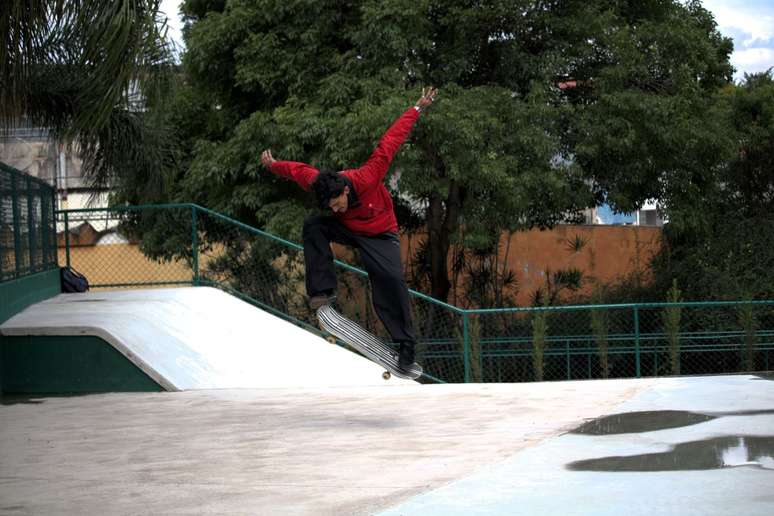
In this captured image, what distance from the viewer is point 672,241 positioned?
24.2m

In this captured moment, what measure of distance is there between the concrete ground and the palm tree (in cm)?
350

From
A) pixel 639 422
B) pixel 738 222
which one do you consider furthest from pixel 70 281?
pixel 738 222

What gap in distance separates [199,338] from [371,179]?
Result: 5.56 m

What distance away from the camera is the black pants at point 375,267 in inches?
306

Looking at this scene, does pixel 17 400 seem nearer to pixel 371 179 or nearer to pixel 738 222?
pixel 371 179

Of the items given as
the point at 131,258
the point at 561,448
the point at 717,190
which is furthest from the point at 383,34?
the point at 561,448

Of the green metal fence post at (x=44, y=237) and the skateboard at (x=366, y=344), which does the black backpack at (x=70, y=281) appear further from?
the skateboard at (x=366, y=344)

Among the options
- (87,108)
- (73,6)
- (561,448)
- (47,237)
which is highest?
(73,6)

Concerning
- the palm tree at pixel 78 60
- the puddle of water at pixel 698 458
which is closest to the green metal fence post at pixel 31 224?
the palm tree at pixel 78 60

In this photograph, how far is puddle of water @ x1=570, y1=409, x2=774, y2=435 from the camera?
6652mm

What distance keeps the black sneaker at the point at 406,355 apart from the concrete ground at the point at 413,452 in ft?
1.24

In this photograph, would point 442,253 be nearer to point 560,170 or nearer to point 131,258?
point 560,170

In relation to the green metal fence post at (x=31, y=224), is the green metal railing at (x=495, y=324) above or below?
below

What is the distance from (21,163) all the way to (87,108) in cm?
2679
